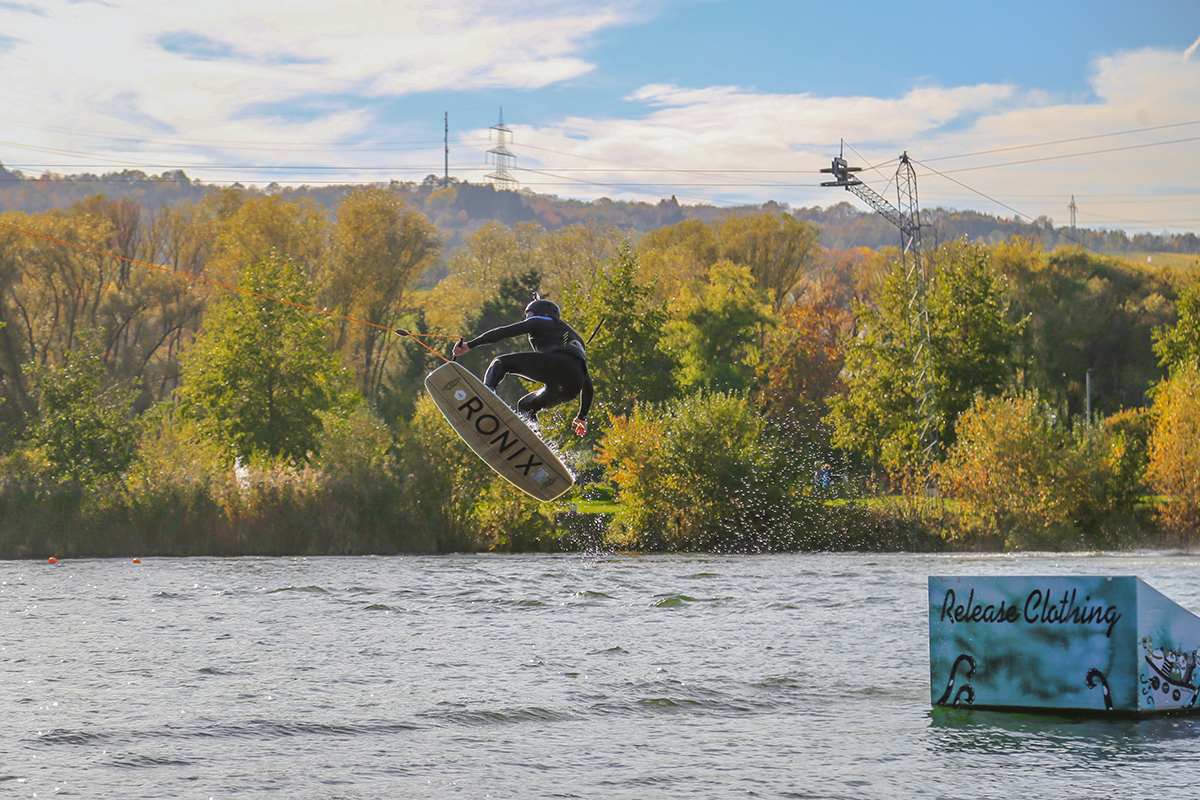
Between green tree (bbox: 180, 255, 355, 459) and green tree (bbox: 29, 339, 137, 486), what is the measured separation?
15.8 ft

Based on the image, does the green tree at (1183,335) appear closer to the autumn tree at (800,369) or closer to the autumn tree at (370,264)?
the autumn tree at (800,369)

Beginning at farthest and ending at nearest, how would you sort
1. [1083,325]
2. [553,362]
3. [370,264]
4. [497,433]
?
[370,264]
[1083,325]
[497,433]
[553,362]

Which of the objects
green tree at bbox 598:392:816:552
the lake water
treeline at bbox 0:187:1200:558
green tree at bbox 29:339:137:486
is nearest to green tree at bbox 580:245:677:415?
treeline at bbox 0:187:1200:558

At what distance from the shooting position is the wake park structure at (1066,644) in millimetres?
20047

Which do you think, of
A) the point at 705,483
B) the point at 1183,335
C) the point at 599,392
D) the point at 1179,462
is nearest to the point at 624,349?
the point at 599,392

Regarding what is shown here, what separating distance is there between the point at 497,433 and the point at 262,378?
180ft

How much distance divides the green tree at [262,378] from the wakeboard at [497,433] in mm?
51765

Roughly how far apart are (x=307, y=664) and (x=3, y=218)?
6496 cm

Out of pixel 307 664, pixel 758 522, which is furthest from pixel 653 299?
pixel 307 664

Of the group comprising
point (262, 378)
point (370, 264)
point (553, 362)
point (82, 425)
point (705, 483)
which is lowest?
point (705, 483)

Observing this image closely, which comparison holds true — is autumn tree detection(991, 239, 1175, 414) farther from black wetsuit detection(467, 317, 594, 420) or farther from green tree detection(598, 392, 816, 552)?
black wetsuit detection(467, 317, 594, 420)

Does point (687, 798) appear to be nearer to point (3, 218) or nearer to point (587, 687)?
point (587, 687)

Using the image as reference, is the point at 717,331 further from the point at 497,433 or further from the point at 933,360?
the point at 497,433

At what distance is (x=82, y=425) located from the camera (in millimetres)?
60969
